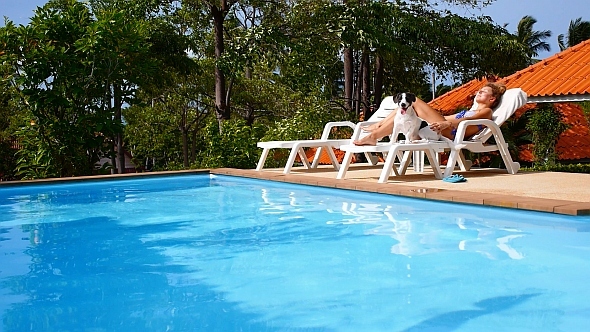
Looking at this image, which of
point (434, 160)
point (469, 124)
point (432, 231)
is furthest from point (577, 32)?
point (432, 231)

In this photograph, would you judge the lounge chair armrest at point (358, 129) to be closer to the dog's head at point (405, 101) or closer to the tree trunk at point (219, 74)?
the dog's head at point (405, 101)

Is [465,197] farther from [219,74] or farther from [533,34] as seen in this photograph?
[533,34]

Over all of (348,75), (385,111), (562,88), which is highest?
(348,75)

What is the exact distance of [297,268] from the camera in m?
3.81

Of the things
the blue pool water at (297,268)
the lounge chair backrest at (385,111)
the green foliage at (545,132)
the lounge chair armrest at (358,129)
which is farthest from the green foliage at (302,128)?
the blue pool water at (297,268)

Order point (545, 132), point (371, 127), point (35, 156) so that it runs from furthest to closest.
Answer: point (545, 132)
point (35, 156)
point (371, 127)

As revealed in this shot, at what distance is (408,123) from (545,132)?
5.44m

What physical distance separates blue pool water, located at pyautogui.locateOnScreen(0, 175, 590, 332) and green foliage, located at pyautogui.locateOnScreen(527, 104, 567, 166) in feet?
22.8

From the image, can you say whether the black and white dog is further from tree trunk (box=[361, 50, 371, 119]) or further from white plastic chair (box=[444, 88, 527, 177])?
tree trunk (box=[361, 50, 371, 119])

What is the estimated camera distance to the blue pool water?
279cm

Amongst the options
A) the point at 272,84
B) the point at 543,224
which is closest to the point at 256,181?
the point at 543,224

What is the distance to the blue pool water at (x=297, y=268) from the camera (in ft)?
9.15

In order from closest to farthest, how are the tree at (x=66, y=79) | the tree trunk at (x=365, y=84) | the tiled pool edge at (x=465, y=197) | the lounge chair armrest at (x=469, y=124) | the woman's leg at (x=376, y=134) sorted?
the tiled pool edge at (x=465, y=197) < the lounge chair armrest at (x=469, y=124) < the woman's leg at (x=376, y=134) < the tree at (x=66, y=79) < the tree trunk at (x=365, y=84)

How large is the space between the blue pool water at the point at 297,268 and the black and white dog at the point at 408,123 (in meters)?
1.89
